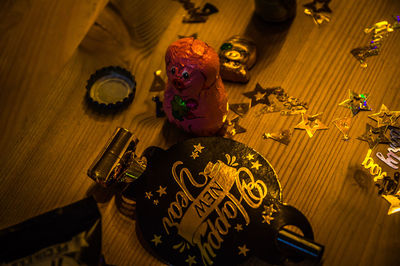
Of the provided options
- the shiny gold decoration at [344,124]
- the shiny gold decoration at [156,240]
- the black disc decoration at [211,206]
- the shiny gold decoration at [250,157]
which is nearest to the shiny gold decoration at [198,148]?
the black disc decoration at [211,206]

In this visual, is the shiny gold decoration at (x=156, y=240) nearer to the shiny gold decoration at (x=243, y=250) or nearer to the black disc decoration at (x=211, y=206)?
the black disc decoration at (x=211, y=206)

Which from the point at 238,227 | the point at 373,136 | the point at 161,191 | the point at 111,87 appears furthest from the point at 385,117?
the point at 111,87

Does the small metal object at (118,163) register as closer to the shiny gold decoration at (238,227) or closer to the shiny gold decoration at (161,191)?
the shiny gold decoration at (161,191)

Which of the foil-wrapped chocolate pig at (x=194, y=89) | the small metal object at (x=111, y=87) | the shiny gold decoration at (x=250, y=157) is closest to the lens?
the foil-wrapped chocolate pig at (x=194, y=89)

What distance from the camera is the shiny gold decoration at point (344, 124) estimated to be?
85 cm

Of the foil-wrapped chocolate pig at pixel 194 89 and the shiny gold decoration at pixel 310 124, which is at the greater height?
the shiny gold decoration at pixel 310 124

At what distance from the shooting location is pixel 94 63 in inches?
38.9

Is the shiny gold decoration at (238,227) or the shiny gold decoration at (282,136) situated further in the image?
the shiny gold decoration at (282,136)

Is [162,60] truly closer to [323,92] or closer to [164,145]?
[164,145]

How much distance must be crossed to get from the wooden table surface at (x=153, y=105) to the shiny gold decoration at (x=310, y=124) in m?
0.02

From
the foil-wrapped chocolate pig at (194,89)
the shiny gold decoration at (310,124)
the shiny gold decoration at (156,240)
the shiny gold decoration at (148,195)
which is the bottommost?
the shiny gold decoration at (156,240)

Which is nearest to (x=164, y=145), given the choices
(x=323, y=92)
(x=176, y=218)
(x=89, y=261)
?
(x=176, y=218)

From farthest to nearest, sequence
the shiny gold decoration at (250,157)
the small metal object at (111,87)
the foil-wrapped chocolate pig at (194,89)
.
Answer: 1. the small metal object at (111,87)
2. the shiny gold decoration at (250,157)
3. the foil-wrapped chocolate pig at (194,89)

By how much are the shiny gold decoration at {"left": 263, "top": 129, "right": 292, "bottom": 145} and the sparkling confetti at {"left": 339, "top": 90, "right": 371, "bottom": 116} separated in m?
0.16
